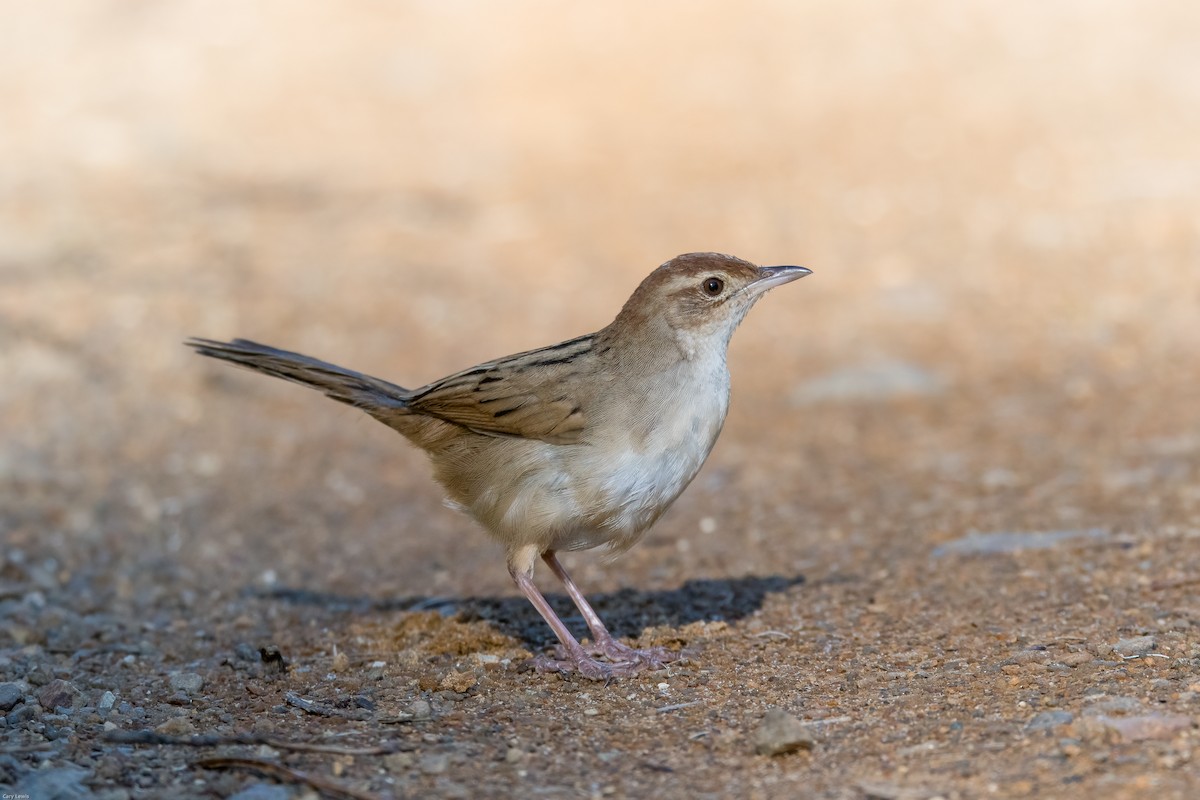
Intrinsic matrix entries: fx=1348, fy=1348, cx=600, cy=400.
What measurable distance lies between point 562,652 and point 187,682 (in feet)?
5.13

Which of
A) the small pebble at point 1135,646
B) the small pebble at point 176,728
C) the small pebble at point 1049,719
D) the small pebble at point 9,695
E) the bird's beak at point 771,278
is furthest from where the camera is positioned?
→ the bird's beak at point 771,278

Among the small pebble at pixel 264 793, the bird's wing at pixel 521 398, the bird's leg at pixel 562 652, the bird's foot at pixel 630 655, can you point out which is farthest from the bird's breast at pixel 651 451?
the small pebble at pixel 264 793

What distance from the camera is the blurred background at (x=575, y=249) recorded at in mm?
8609

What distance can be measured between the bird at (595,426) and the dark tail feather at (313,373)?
0.05ft

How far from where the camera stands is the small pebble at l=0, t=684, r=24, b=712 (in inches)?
201

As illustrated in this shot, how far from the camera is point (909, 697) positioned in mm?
5027

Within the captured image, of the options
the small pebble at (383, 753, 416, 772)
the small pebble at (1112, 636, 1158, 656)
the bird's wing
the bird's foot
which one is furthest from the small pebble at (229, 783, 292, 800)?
the small pebble at (1112, 636, 1158, 656)

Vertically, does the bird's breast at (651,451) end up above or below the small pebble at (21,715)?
above

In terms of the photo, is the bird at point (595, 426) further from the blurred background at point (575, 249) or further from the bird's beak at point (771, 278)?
the blurred background at point (575, 249)

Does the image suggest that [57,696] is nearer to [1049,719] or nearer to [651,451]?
[651,451]

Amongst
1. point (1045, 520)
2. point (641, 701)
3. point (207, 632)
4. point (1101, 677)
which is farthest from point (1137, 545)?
point (207, 632)

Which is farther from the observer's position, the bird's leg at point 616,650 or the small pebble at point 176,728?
the bird's leg at point 616,650

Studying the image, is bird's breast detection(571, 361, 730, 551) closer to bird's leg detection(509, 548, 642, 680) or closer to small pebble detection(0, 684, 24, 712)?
bird's leg detection(509, 548, 642, 680)

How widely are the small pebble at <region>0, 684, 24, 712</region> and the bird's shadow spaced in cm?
200
